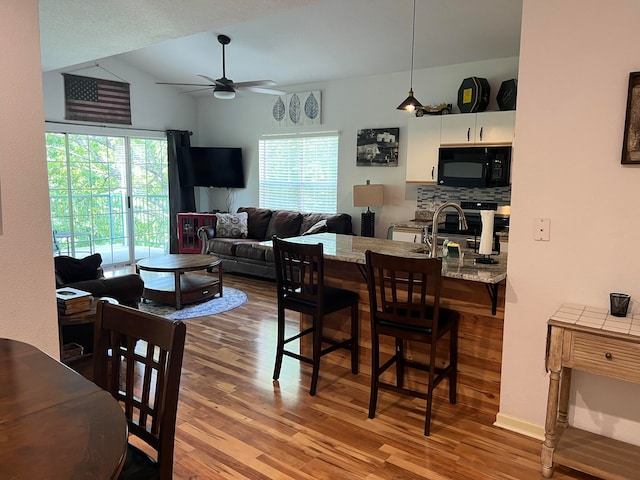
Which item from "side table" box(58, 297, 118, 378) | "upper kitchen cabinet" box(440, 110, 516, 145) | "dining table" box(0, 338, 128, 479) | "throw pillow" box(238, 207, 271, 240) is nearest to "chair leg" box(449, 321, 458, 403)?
"dining table" box(0, 338, 128, 479)

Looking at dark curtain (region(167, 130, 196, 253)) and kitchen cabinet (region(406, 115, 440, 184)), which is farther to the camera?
dark curtain (region(167, 130, 196, 253))

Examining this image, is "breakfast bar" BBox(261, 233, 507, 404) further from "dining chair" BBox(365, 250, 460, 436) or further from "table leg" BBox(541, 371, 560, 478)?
"table leg" BBox(541, 371, 560, 478)

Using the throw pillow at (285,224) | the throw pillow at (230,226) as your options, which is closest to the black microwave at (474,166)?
the throw pillow at (285,224)

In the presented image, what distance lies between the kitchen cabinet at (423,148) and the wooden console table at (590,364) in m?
3.37

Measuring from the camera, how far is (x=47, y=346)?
88.9 inches

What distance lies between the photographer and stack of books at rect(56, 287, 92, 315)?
3064mm

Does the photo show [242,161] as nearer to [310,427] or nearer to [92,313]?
[92,313]

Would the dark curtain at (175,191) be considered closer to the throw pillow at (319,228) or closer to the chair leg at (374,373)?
the throw pillow at (319,228)

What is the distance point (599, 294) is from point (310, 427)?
1.73 metres

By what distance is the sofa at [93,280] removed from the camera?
12.0 ft

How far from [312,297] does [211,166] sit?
219 inches

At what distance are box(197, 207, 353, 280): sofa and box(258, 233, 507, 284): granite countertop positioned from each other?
2269mm

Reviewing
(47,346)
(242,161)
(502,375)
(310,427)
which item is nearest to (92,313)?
(47,346)

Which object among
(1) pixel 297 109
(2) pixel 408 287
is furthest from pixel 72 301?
(1) pixel 297 109
